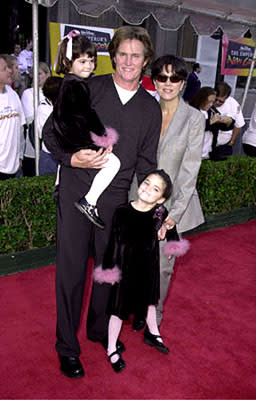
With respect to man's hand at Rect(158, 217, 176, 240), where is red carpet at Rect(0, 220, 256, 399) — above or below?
below

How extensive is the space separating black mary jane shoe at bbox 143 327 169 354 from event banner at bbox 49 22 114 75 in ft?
14.0

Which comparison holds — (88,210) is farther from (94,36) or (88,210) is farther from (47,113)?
(94,36)

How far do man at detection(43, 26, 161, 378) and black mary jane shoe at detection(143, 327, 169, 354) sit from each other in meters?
0.72

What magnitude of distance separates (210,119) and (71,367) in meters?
4.81

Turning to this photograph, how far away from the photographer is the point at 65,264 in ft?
10.3

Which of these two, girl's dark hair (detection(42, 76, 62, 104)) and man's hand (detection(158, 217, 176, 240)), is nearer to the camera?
man's hand (detection(158, 217, 176, 240))

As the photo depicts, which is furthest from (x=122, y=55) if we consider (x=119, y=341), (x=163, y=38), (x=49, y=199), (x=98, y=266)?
(x=163, y=38)

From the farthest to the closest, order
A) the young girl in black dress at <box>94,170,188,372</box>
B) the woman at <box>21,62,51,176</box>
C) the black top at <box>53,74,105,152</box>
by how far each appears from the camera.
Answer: the woman at <box>21,62,51,176</box>
the young girl in black dress at <box>94,170,188,372</box>
the black top at <box>53,74,105,152</box>

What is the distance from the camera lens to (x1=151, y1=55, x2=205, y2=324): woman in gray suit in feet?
11.0

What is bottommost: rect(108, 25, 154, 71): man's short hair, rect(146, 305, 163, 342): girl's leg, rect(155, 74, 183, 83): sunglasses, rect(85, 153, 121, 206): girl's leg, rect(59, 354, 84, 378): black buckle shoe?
rect(59, 354, 84, 378): black buckle shoe

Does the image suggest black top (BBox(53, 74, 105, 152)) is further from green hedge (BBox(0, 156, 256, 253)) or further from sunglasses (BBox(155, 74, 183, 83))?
green hedge (BBox(0, 156, 256, 253))

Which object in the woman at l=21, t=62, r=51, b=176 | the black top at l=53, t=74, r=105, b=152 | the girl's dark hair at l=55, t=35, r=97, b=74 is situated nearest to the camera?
the black top at l=53, t=74, r=105, b=152

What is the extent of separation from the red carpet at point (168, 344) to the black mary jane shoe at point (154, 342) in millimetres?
51

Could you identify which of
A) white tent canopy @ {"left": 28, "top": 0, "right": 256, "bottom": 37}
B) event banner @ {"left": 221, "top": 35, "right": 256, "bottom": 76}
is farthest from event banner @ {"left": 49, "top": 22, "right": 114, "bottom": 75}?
event banner @ {"left": 221, "top": 35, "right": 256, "bottom": 76}
